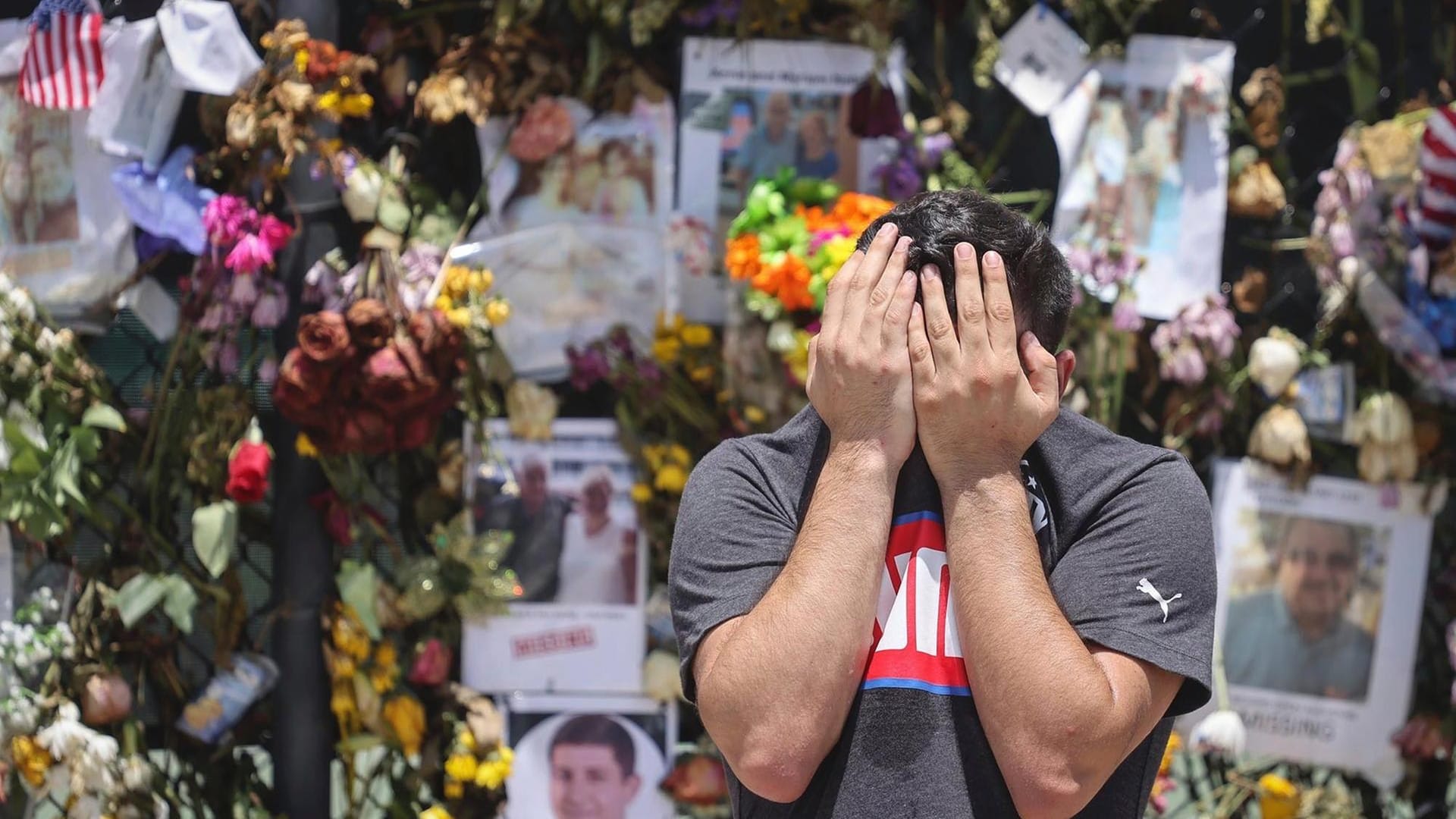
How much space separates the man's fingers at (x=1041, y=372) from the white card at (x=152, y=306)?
1.79 metres

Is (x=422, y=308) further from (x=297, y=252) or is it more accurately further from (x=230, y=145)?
(x=230, y=145)

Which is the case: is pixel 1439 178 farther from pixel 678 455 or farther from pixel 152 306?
pixel 152 306

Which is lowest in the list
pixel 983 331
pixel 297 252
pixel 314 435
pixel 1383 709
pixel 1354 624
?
pixel 1383 709

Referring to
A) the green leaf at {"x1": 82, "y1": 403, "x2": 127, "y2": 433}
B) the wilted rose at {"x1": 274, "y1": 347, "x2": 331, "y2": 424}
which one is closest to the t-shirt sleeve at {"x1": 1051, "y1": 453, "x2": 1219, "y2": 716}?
the wilted rose at {"x1": 274, "y1": 347, "x2": 331, "y2": 424}

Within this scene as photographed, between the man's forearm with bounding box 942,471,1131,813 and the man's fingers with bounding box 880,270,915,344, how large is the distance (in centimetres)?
21

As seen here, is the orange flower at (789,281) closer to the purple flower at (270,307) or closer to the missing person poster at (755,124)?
the missing person poster at (755,124)

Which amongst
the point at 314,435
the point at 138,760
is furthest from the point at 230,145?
the point at 138,760

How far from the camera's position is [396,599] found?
247 centimetres

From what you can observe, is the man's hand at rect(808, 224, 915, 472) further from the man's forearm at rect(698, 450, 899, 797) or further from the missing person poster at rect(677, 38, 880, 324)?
the missing person poster at rect(677, 38, 880, 324)

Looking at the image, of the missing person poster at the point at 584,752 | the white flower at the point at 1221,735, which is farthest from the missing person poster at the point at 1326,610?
the missing person poster at the point at 584,752

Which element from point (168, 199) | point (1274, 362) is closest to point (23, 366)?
point (168, 199)

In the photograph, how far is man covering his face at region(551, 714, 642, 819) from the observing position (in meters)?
2.56

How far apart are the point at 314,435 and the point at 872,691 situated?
4.67 ft

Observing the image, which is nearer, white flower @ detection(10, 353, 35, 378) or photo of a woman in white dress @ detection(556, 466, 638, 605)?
white flower @ detection(10, 353, 35, 378)
